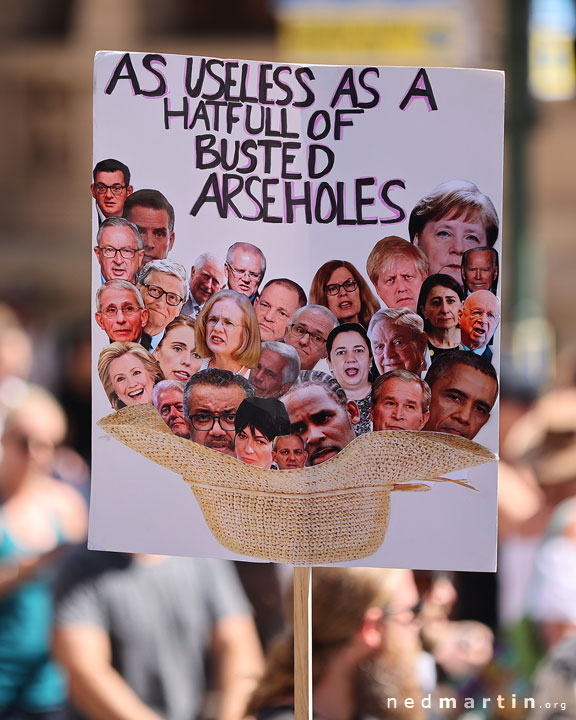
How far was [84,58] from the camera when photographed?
44.8ft

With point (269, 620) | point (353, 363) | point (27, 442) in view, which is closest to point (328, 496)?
point (353, 363)

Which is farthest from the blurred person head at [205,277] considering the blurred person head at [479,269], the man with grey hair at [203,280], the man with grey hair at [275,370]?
the blurred person head at [479,269]

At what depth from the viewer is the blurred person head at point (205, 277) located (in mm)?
1372

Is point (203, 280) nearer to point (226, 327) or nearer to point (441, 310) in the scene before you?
point (226, 327)

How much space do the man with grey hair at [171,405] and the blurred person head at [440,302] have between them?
0.36 metres

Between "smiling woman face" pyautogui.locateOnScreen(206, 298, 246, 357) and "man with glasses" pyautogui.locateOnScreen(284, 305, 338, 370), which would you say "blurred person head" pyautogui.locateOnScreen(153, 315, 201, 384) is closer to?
"smiling woman face" pyautogui.locateOnScreen(206, 298, 246, 357)

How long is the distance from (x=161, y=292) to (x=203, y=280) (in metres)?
0.06

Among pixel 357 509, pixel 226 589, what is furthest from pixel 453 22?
pixel 357 509

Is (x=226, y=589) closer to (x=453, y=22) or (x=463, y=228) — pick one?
(x=463, y=228)

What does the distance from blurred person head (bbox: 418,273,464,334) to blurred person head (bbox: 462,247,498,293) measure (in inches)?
0.7

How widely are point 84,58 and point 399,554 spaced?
13317 millimetres

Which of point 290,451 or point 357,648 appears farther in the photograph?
point 357,648

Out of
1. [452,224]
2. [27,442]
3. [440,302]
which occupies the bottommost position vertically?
[27,442]

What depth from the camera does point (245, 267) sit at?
4.48ft
